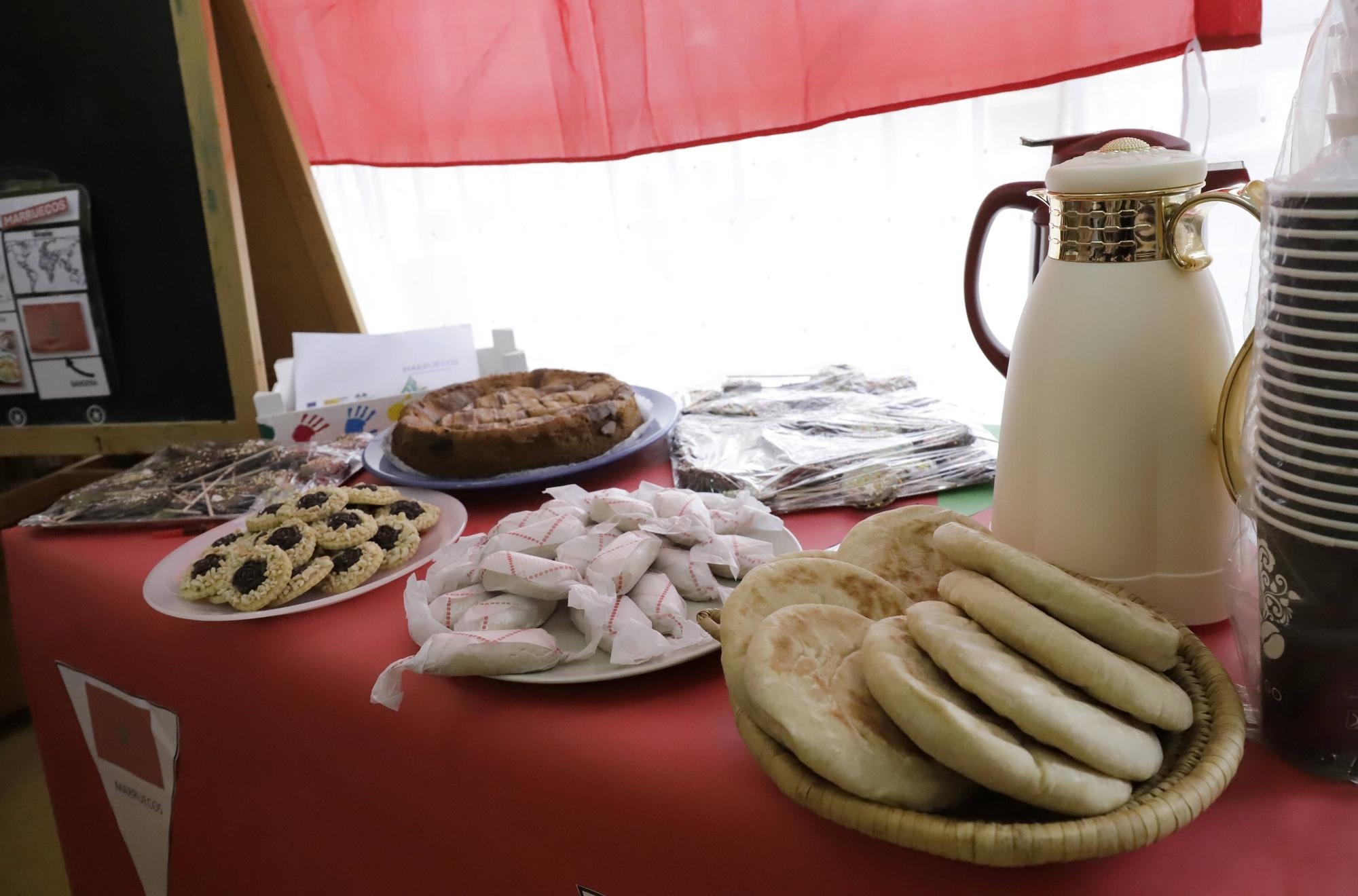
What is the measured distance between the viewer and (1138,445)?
58 cm

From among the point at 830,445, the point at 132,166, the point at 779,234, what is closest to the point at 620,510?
the point at 830,445

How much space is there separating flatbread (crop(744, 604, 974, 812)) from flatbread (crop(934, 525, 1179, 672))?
3.9 inches

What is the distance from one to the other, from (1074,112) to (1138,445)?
885 millimetres

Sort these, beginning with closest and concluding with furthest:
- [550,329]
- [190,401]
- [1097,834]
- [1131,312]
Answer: [1097,834] < [1131,312] < [190,401] < [550,329]

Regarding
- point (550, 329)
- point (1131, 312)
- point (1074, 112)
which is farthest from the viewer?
point (550, 329)

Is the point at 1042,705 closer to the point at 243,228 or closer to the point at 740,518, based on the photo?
the point at 740,518

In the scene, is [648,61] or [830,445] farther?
[648,61]

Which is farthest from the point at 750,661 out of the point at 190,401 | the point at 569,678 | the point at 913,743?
the point at 190,401

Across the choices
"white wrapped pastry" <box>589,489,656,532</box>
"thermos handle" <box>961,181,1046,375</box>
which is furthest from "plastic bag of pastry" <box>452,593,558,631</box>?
"thermos handle" <box>961,181,1046,375</box>

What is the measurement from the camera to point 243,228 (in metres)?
1.42

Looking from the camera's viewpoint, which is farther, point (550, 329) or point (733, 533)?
point (550, 329)

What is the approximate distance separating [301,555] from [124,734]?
37 cm

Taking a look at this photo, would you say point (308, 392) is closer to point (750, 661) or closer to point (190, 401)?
point (190, 401)

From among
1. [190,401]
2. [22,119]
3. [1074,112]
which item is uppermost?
[22,119]
